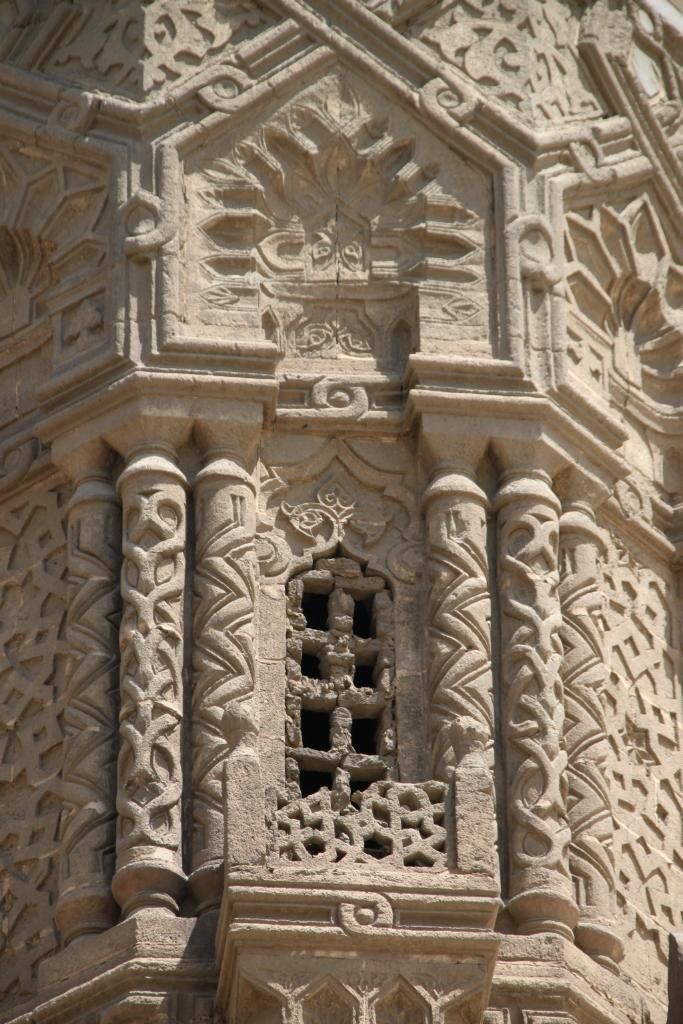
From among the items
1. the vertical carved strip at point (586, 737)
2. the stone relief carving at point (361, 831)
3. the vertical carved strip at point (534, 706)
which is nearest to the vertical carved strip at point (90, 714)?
the stone relief carving at point (361, 831)

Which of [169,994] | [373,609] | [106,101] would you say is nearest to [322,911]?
[169,994]

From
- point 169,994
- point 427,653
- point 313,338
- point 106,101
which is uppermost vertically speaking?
point 106,101

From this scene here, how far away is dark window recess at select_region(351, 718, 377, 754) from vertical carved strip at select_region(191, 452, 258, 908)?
530mm

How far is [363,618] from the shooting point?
1803cm

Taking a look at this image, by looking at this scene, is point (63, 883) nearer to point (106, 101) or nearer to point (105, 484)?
point (105, 484)

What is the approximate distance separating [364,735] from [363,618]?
0.58 metres

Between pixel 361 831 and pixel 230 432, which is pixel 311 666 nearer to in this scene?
pixel 230 432

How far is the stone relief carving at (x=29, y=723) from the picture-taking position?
17.5 metres

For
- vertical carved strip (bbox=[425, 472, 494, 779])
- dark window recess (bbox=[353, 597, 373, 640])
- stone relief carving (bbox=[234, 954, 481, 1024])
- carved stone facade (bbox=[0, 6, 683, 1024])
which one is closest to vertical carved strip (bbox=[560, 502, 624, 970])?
carved stone facade (bbox=[0, 6, 683, 1024])

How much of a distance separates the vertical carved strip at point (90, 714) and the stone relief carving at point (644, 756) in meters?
2.24

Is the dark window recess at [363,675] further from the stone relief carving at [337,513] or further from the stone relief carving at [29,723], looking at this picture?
the stone relief carving at [29,723]

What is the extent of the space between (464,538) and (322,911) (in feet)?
7.99

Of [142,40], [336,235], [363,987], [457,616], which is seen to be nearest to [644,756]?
[457,616]

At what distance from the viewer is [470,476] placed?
59.7 ft
